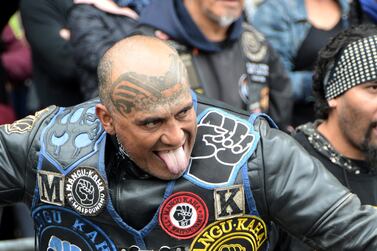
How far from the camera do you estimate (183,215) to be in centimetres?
275

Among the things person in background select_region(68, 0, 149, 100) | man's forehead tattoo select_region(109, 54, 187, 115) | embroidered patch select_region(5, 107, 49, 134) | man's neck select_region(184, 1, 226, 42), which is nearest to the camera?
man's forehead tattoo select_region(109, 54, 187, 115)

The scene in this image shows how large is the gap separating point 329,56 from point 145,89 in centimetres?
108

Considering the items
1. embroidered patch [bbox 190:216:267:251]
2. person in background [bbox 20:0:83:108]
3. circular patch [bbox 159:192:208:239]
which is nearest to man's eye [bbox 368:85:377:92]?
embroidered patch [bbox 190:216:267:251]

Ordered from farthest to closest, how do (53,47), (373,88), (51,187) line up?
1. (53,47)
2. (373,88)
3. (51,187)

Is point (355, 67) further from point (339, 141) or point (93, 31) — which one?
point (93, 31)

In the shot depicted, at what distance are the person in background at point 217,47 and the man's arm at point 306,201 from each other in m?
1.16

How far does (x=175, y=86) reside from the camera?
2.59 m

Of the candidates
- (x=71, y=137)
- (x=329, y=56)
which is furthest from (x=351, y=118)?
(x=71, y=137)

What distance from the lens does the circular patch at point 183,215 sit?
2740mm

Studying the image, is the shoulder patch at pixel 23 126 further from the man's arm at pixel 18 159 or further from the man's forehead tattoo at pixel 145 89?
the man's forehead tattoo at pixel 145 89

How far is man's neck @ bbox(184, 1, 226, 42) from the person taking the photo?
400cm

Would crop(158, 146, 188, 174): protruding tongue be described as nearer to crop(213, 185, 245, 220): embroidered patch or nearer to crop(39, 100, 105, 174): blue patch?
crop(213, 185, 245, 220): embroidered patch

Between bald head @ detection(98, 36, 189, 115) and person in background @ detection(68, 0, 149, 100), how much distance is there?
124 cm

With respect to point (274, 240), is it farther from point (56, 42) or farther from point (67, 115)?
point (56, 42)
